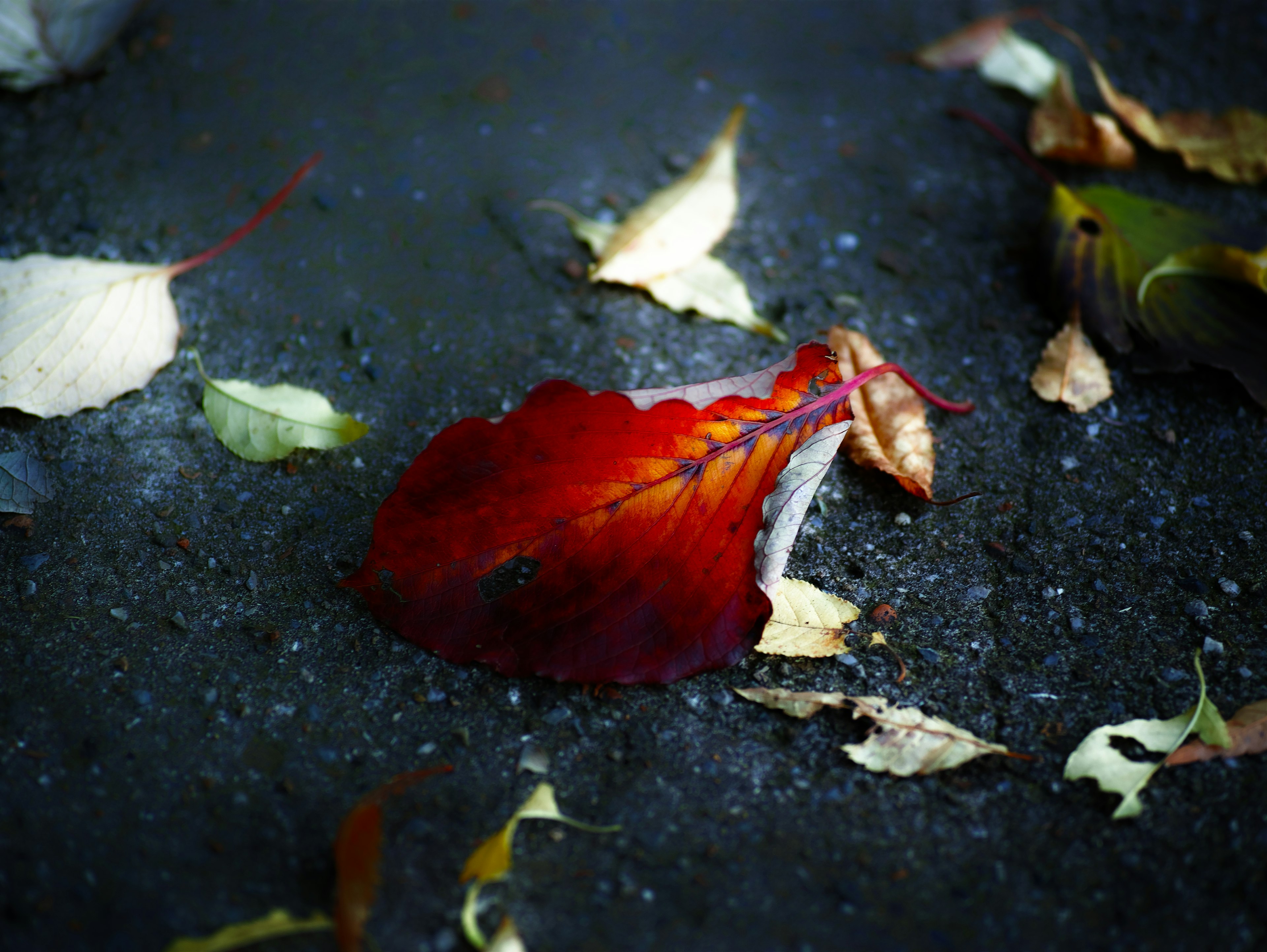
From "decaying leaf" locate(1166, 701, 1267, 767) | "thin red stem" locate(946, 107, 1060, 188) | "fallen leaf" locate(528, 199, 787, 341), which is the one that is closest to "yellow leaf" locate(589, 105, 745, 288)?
"fallen leaf" locate(528, 199, 787, 341)

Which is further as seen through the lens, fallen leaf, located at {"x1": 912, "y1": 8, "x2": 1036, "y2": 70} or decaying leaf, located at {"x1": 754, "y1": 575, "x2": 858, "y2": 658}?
fallen leaf, located at {"x1": 912, "y1": 8, "x2": 1036, "y2": 70}

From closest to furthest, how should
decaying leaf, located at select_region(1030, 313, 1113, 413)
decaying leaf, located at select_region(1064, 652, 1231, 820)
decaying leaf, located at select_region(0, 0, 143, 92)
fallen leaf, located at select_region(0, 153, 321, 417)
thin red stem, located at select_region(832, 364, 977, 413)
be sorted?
decaying leaf, located at select_region(1064, 652, 1231, 820), thin red stem, located at select_region(832, 364, 977, 413), fallen leaf, located at select_region(0, 153, 321, 417), decaying leaf, located at select_region(1030, 313, 1113, 413), decaying leaf, located at select_region(0, 0, 143, 92)

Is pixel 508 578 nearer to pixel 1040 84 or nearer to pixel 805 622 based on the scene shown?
pixel 805 622

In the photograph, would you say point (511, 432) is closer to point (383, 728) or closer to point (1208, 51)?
point (383, 728)

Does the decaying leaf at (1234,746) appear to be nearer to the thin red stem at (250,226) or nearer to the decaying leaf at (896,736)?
the decaying leaf at (896,736)

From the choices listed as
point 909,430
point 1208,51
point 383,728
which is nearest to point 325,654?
point 383,728

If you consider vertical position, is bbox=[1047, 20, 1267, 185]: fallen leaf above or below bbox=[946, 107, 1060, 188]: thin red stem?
above

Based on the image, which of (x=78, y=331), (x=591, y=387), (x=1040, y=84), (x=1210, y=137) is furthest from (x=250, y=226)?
(x=1210, y=137)

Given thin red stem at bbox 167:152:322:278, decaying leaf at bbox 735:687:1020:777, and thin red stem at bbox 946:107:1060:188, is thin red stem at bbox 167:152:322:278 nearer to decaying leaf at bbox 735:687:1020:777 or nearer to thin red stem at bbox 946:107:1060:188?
decaying leaf at bbox 735:687:1020:777
